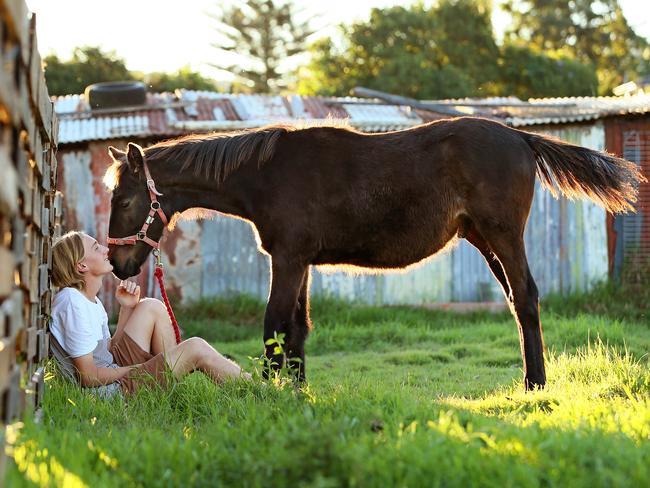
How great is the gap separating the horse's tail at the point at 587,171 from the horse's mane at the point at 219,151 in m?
1.55

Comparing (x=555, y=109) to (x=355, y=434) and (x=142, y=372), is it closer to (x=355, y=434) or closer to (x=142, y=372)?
(x=142, y=372)

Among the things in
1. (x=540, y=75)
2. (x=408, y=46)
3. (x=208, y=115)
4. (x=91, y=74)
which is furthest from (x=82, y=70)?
(x=208, y=115)

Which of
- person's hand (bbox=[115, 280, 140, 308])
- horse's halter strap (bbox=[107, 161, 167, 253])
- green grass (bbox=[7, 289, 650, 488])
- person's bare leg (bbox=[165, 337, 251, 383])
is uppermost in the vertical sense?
horse's halter strap (bbox=[107, 161, 167, 253])

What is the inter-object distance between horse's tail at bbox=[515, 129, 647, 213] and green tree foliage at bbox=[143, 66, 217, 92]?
26.3 meters

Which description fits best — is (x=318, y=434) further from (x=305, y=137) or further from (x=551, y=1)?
(x=551, y=1)

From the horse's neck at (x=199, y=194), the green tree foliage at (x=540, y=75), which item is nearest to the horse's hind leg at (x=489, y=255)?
the horse's neck at (x=199, y=194)

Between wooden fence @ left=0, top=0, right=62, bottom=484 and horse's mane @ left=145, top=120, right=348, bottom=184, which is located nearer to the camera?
wooden fence @ left=0, top=0, right=62, bottom=484

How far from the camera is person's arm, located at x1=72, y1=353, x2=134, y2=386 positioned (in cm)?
514

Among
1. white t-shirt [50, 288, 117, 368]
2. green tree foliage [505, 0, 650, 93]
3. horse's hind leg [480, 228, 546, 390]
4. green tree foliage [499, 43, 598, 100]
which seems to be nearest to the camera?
white t-shirt [50, 288, 117, 368]

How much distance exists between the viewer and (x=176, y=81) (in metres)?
32.0

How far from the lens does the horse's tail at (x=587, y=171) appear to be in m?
6.20

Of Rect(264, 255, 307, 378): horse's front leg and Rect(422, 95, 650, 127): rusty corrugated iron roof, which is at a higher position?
Rect(422, 95, 650, 127): rusty corrugated iron roof

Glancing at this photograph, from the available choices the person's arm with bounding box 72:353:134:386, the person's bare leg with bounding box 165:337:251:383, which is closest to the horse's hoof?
the person's bare leg with bounding box 165:337:251:383

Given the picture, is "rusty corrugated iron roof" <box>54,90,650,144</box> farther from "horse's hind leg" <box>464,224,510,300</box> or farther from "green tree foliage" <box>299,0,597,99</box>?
"green tree foliage" <box>299,0,597,99</box>
